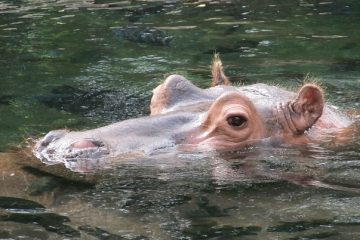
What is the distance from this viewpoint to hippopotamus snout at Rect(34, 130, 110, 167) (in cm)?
513

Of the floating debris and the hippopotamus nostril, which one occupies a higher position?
the hippopotamus nostril

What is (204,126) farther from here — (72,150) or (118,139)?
(72,150)

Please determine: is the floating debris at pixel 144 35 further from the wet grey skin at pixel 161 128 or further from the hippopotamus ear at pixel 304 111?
the hippopotamus ear at pixel 304 111

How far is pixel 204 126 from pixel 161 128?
1.12 feet

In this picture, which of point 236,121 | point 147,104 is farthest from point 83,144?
point 147,104

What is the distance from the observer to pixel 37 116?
7.93 meters

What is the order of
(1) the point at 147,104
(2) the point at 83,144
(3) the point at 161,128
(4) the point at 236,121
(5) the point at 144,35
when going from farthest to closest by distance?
1. (5) the point at 144,35
2. (1) the point at 147,104
3. (4) the point at 236,121
4. (3) the point at 161,128
5. (2) the point at 83,144

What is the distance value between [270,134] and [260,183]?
41.4 inches

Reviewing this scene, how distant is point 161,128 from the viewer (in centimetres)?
568

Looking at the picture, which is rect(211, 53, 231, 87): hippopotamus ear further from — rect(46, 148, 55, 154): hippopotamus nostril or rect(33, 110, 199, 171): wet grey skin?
rect(46, 148, 55, 154): hippopotamus nostril

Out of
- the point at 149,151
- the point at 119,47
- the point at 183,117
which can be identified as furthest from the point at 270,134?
the point at 119,47

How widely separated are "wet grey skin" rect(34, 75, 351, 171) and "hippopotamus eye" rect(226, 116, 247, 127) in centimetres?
18

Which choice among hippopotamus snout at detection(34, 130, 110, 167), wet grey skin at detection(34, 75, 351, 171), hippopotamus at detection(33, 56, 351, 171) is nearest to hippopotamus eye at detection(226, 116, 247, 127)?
hippopotamus at detection(33, 56, 351, 171)

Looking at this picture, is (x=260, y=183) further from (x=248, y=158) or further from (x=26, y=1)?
(x=26, y=1)
